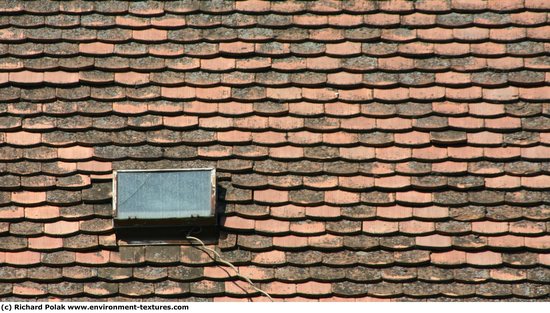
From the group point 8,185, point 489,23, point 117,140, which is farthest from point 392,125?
point 8,185

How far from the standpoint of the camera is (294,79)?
8.67 meters

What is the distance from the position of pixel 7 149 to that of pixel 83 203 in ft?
2.11

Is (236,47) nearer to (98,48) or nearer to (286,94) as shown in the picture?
(286,94)

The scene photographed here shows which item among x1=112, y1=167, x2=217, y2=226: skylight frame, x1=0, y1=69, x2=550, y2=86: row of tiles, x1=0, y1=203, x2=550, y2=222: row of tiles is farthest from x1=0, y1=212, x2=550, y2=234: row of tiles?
x1=0, y1=69, x2=550, y2=86: row of tiles

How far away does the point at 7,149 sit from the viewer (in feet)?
27.7

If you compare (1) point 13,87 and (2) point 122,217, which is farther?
(1) point 13,87

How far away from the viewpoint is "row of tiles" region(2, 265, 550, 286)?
26.0ft

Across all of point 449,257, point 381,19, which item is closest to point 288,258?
point 449,257

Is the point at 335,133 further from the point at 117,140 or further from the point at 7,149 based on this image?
the point at 7,149

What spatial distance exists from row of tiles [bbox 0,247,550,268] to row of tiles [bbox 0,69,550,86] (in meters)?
1.19

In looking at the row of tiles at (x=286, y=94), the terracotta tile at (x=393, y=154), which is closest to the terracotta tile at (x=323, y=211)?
the terracotta tile at (x=393, y=154)

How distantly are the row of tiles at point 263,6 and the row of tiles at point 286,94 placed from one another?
60 centimetres

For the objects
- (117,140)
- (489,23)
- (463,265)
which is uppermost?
(489,23)

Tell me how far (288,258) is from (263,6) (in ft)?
6.13
